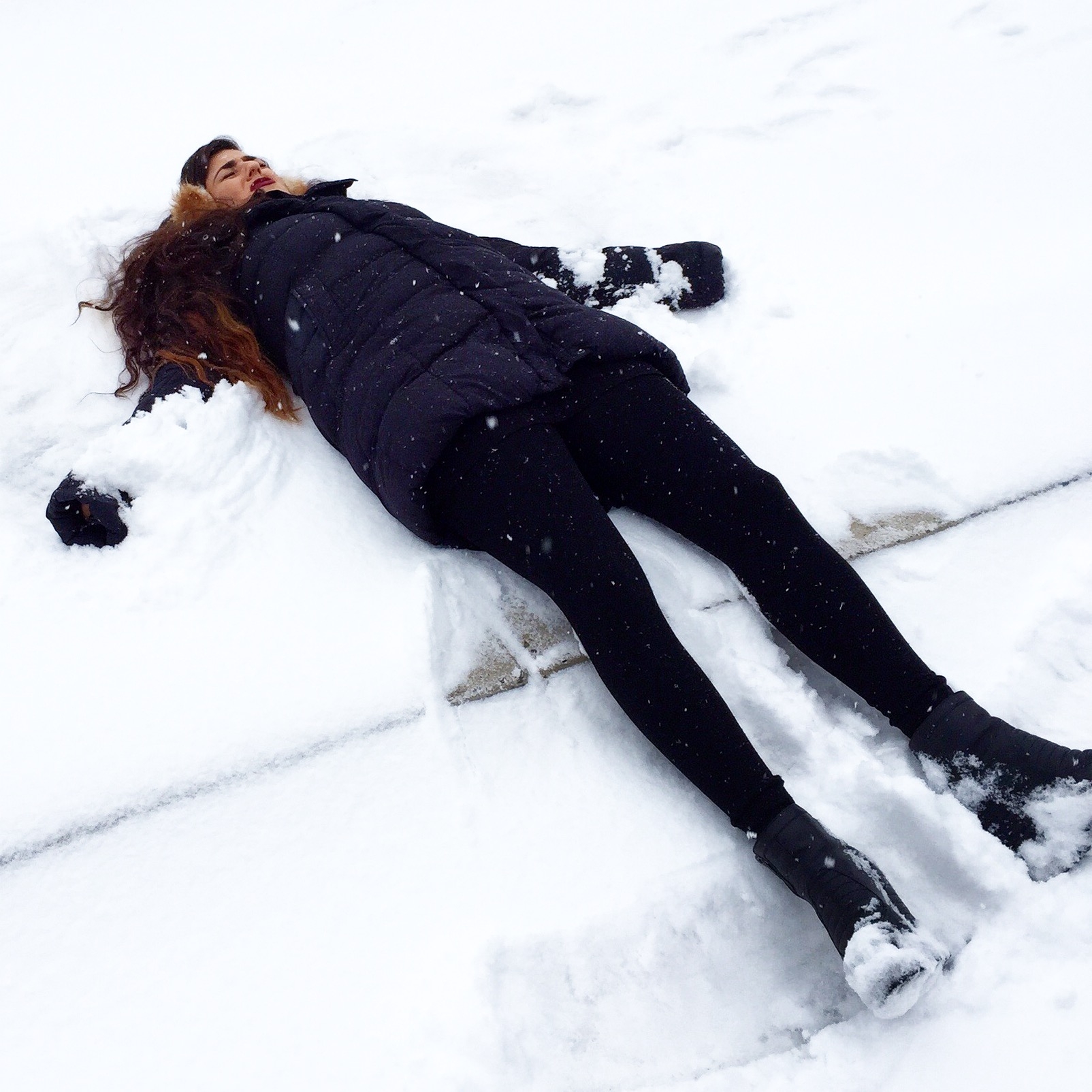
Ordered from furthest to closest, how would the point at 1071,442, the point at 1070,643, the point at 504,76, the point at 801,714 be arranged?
the point at 504,76 < the point at 1071,442 < the point at 1070,643 < the point at 801,714

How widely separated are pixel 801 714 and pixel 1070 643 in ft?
1.90

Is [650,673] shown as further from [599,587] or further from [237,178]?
[237,178]

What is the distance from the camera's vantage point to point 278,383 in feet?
6.74

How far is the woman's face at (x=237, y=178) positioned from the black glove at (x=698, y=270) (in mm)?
1085

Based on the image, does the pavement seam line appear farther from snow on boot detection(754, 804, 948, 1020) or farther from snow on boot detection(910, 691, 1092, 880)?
snow on boot detection(910, 691, 1092, 880)

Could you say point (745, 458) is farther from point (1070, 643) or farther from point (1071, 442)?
point (1071, 442)

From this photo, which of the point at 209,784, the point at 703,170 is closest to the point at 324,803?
the point at 209,784

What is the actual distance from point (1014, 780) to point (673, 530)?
745mm

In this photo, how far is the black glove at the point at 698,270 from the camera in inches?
94.4

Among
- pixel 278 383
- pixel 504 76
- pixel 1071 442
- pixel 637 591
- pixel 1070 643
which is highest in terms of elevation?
pixel 504 76

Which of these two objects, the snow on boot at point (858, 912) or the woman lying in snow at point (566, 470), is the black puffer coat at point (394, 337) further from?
the snow on boot at point (858, 912)

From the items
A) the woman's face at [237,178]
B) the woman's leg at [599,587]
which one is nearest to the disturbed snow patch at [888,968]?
the woman's leg at [599,587]

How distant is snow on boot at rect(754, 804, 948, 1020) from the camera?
119 cm

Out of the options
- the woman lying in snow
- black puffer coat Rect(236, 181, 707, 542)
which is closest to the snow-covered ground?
the woman lying in snow
